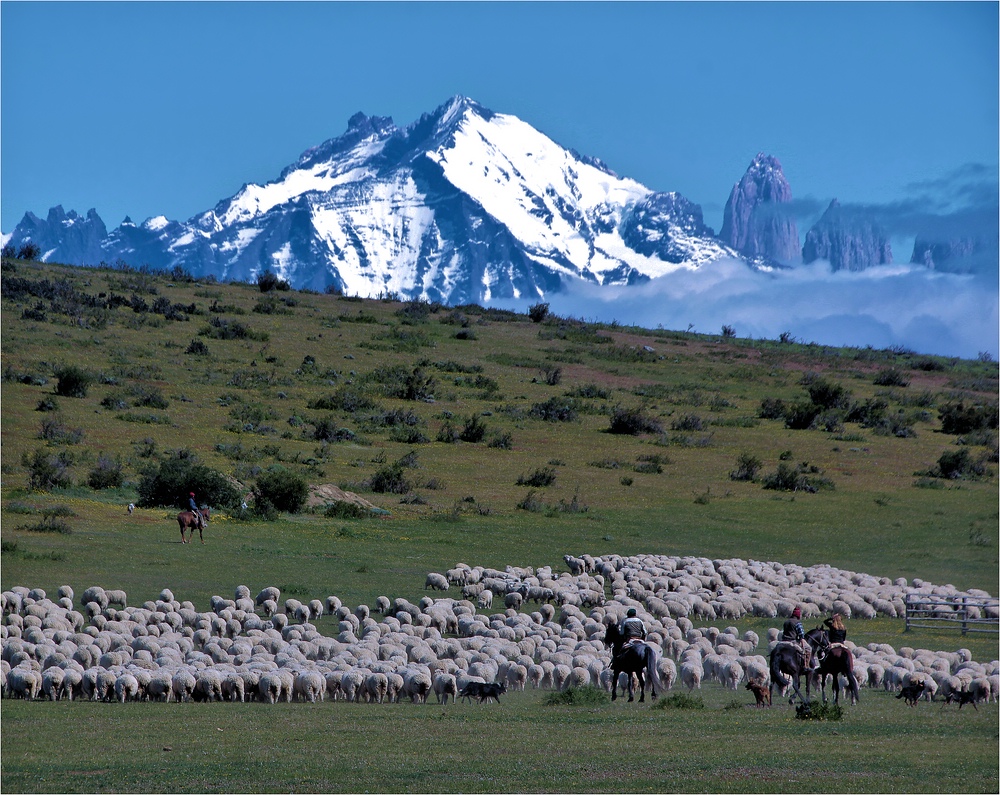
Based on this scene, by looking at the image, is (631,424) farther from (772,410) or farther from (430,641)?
(430,641)

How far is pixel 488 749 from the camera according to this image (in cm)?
1465

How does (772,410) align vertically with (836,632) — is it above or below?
above

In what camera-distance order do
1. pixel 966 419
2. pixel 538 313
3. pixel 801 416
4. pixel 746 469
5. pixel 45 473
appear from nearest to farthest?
pixel 45 473 < pixel 746 469 < pixel 801 416 < pixel 966 419 < pixel 538 313

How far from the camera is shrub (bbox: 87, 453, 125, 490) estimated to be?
39.7 meters

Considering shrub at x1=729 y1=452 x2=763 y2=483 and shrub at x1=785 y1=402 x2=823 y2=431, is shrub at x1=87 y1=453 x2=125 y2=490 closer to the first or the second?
shrub at x1=729 y1=452 x2=763 y2=483

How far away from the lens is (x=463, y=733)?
51.5ft

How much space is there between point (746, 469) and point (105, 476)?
24.2 metres

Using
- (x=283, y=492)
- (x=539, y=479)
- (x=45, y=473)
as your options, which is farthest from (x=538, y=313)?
(x=45, y=473)

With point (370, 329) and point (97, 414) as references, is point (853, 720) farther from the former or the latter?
point (370, 329)

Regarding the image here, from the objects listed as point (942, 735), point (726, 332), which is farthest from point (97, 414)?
point (726, 332)

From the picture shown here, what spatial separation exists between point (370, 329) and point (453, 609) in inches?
1980

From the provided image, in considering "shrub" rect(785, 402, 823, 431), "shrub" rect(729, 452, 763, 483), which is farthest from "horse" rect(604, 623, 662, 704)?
"shrub" rect(785, 402, 823, 431)

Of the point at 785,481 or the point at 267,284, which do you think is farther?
the point at 267,284

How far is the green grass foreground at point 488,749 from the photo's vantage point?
1305 cm
